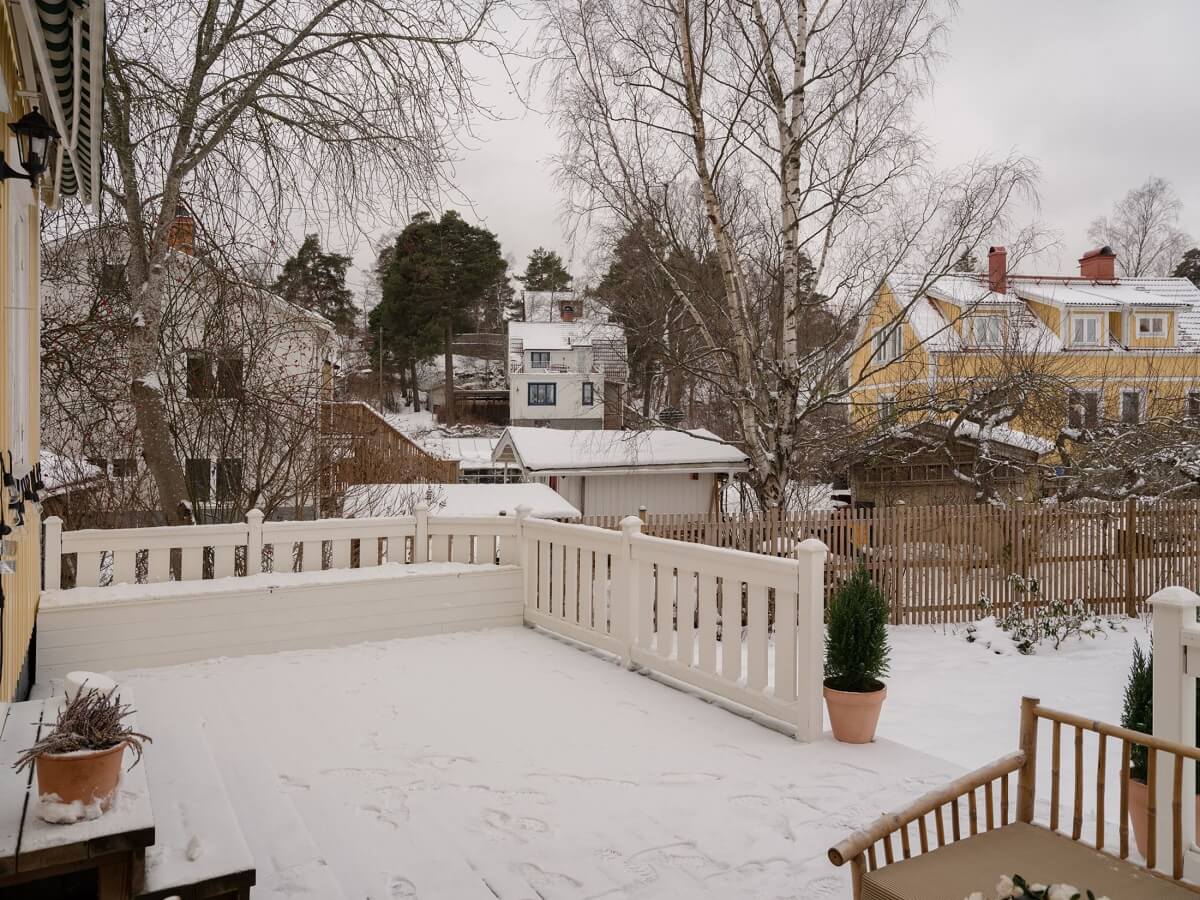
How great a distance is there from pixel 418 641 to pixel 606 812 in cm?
313

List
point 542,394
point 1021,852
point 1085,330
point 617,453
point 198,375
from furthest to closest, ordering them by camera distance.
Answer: point 542,394, point 1085,330, point 617,453, point 198,375, point 1021,852

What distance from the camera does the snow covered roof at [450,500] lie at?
9.58 meters

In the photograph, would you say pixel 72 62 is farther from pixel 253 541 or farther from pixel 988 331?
pixel 988 331

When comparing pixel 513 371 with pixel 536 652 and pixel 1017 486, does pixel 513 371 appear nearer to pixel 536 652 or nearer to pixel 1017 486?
pixel 1017 486

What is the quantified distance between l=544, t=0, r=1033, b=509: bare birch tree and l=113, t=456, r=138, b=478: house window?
5.74 m

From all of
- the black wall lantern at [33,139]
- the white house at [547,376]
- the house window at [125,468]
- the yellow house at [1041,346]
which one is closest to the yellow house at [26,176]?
the black wall lantern at [33,139]

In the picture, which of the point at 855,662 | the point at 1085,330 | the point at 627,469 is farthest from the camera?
the point at 1085,330

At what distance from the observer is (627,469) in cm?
1659

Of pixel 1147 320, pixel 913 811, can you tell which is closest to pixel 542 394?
pixel 1147 320

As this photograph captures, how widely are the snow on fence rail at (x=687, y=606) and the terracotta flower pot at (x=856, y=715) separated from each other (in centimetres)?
12

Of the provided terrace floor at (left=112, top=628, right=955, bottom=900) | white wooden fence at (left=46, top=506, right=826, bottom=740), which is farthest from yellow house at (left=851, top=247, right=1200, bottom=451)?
terrace floor at (left=112, top=628, right=955, bottom=900)

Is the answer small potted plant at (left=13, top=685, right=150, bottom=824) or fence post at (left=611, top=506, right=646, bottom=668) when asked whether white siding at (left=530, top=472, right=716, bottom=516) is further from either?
small potted plant at (left=13, top=685, right=150, bottom=824)

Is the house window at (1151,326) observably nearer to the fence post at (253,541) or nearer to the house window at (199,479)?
the house window at (199,479)

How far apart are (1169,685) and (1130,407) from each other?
15.1 meters
